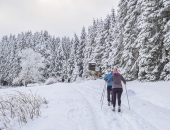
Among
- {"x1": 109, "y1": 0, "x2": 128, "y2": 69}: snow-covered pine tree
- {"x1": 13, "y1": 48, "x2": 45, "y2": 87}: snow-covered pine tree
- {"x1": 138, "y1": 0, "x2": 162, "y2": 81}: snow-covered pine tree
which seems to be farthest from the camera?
{"x1": 13, "y1": 48, "x2": 45, "y2": 87}: snow-covered pine tree

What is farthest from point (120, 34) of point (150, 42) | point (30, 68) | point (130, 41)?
point (30, 68)

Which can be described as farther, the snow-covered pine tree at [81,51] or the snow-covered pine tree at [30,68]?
the snow-covered pine tree at [81,51]

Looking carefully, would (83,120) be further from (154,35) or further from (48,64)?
(48,64)

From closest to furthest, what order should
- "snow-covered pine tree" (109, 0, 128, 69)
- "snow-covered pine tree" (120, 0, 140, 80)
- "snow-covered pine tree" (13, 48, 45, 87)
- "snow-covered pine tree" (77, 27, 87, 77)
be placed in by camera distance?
"snow-covered pine tree" (120, 0, 140, 80) < "snow-covered pine tree" (109, 0, 128, 69) < "snow-covered pine tree" (13, 48, 45, 87) < "snow-covered pine tree" (77, 27, 87, 77)

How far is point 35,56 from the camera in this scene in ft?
167

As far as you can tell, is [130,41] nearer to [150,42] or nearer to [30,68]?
[150,42]

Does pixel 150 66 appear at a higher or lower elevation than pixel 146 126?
higher

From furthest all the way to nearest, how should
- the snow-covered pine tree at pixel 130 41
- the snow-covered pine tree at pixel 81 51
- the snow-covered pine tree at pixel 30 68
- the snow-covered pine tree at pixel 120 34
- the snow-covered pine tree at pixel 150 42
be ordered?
the snow-covered pine tree at pixel 81 51, the snow-covered pine tree at pixel 30 68, the snow-covered pine tree at pixel 120 34, the snow-covered pine tree at pixel 130 41, the snow-covered pine tree at pixel 150 42

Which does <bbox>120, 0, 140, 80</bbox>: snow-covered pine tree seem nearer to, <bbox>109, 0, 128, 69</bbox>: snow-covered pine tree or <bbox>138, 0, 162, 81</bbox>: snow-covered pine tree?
<bbox>109, 0, 128, 69</bbox>: snow-covered pine tree

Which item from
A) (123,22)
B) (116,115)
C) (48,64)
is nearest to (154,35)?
(123,22)

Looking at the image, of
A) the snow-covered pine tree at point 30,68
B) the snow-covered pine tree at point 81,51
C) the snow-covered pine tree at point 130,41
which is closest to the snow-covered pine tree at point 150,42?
the snow-covered pine tree at point 130,41

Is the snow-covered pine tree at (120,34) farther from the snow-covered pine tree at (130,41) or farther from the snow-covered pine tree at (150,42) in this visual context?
the snow-covered pine tree at (150,42)

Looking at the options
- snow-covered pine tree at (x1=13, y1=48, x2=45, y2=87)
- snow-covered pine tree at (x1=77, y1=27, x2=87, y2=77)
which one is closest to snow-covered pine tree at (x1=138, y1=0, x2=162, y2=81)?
snow-covered pine tree at (x1=13, y1=48, x2=45, y2=87)

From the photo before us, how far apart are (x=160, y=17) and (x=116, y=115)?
499 inches
